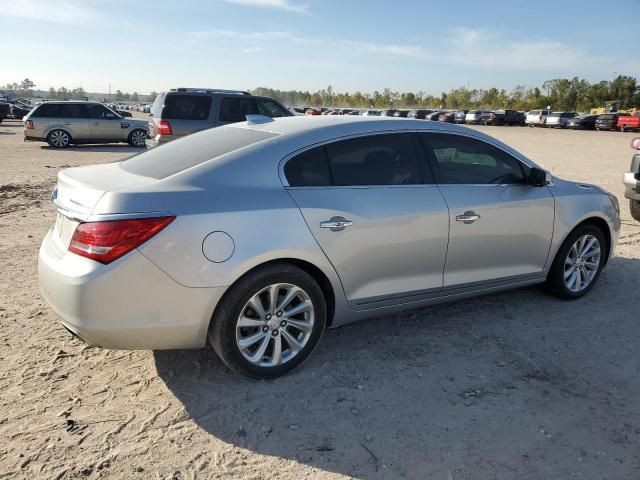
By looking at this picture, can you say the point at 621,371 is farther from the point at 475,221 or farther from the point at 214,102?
the point at 214,102

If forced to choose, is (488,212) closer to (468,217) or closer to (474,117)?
(468,217)

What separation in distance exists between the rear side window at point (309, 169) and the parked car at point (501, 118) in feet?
185

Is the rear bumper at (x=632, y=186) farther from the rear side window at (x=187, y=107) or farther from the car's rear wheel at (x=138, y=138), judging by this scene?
the car's rear wheel at (x=138, y=138)

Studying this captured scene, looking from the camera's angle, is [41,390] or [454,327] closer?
[41,390]

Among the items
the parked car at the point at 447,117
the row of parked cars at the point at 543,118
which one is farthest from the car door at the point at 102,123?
the parked car at the point at 447,117

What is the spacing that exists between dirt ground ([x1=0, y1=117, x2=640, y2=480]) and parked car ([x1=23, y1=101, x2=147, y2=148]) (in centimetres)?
1652

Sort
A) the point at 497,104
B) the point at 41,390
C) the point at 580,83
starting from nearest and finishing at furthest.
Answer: the point at 41,390
the point at 580,83
the point at 497,104

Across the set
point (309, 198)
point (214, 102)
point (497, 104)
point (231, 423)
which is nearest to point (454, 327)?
point (309, 198)

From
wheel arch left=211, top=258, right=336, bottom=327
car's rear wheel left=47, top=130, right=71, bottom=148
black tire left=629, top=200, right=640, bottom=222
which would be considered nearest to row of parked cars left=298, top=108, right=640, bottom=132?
car's rear wheel left=47, top=130, right=71, bottom=148

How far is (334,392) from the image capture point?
3.39m

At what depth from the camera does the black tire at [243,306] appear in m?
3.22

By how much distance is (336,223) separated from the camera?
350 cm

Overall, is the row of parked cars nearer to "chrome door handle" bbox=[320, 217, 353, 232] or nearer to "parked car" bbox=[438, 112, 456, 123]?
"parked car" bbox=[438, 112, 456, 123]

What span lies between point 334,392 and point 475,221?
169 centimetres
